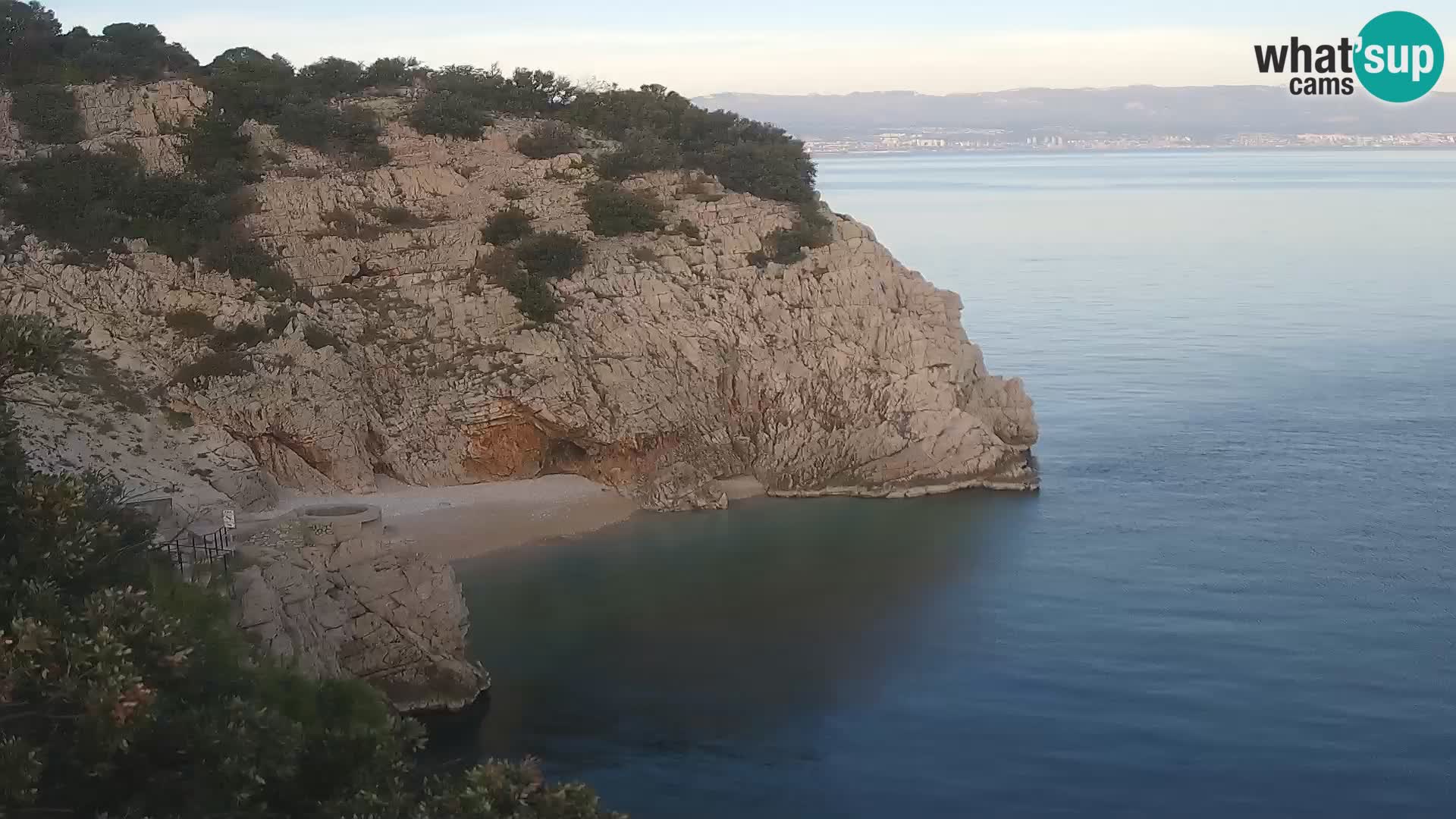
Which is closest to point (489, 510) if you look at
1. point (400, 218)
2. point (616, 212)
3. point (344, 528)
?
point (400, 218)

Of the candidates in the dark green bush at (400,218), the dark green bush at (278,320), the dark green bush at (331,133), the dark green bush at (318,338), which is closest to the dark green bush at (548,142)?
the dark green bush at (331,133)

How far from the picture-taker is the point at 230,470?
31125 millimetres

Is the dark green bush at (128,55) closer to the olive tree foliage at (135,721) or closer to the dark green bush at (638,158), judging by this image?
the dark green bush at (638,158)

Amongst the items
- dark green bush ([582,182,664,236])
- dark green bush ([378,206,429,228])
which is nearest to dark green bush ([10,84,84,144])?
dark green bush ([378,206,429,228])

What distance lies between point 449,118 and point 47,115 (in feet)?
33.5

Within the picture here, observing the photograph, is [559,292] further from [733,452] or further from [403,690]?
[403,690]

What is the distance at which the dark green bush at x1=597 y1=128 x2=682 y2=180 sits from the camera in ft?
131

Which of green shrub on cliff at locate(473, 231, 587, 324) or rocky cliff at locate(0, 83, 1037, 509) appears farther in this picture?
green shrub on cliff at locate(473, 231, 587, 324)

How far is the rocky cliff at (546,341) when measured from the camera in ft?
110

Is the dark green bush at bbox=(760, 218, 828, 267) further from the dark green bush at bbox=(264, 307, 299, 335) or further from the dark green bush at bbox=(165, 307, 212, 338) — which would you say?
the dark green bush at bbox=(165, 307, 212, 338)

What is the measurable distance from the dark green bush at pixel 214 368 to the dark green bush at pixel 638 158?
1159 centimetres

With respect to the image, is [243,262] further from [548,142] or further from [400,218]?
[548,142]

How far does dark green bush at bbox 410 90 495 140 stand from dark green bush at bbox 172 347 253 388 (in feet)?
31.7

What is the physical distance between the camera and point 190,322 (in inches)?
1320
